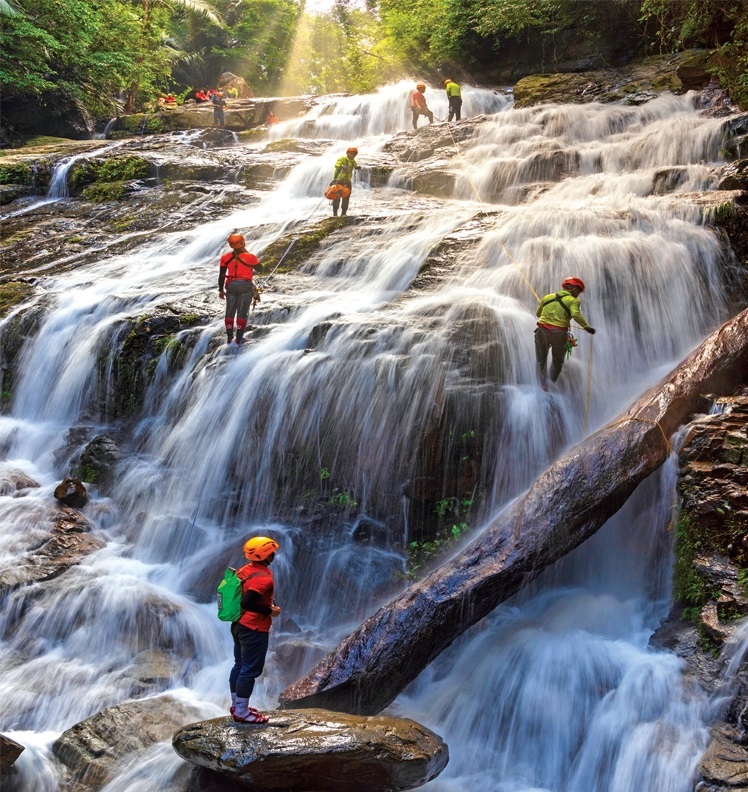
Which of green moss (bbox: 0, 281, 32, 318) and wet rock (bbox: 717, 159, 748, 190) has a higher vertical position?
wet rock (bbox: 717, 159, 748, 190)

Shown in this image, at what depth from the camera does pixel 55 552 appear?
7910mm

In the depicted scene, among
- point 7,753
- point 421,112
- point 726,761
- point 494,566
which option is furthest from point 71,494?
point 421,112

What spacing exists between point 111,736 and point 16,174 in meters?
17.7

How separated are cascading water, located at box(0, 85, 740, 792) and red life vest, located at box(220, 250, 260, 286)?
2.88 feet

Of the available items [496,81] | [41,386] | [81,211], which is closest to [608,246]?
[41,386]

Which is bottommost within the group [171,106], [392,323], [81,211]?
[392,323]

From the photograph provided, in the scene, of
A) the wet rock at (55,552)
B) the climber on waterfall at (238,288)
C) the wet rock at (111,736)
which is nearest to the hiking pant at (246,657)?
the wet rock at (111,736)

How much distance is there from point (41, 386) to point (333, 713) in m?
8.44

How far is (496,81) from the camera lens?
2525cm

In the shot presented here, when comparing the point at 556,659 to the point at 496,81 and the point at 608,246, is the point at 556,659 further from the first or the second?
the point at 496,81

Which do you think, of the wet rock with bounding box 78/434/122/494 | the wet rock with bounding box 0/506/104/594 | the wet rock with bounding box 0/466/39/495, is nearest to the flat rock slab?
the wet rock with bounding box 0/506/104/594

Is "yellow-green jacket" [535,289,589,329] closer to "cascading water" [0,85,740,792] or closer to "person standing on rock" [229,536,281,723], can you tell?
"cascading water" [0,85,740,792]

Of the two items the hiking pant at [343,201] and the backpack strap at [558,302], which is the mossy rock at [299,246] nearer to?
the hiking pant at [343,201]

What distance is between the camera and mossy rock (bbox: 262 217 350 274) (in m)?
13.0
